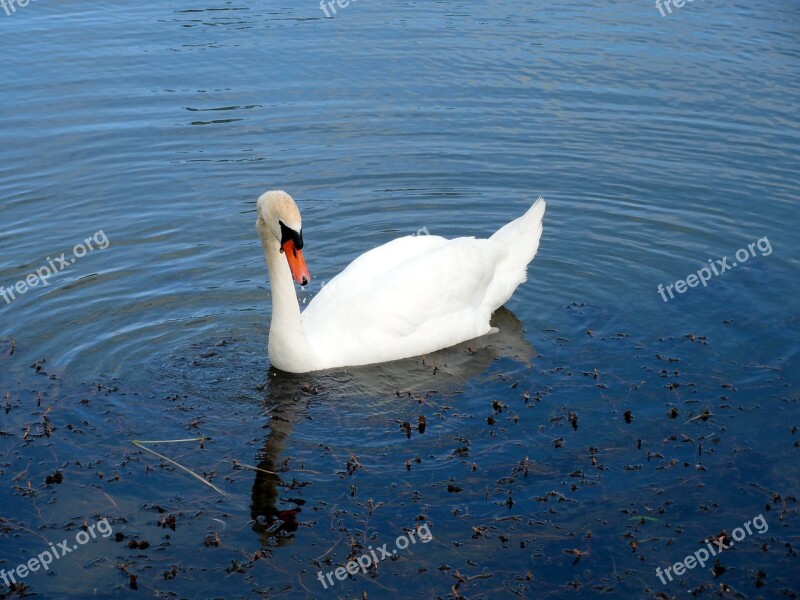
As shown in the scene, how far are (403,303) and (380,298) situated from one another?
9.0 inches

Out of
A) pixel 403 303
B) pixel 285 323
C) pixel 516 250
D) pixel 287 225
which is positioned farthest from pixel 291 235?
pixel 516 250

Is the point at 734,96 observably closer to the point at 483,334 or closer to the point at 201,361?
the point at 483,334

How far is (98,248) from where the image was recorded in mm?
12953

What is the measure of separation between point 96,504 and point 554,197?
7931 millimetres

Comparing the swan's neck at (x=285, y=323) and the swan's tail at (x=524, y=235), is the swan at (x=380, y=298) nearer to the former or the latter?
the swan's neck at (x=285, y=323)

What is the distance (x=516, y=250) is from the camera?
1179 centimetres

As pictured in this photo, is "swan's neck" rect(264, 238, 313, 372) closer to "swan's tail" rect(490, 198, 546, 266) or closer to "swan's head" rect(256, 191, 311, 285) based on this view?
"swan's head" rect(256, 191, 311, 285)

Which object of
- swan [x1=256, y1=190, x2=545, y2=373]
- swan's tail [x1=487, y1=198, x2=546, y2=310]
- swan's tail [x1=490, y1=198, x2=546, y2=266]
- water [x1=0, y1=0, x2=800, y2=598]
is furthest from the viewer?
swan's tail [x1=490, y1=198, x2=546, y2=266]

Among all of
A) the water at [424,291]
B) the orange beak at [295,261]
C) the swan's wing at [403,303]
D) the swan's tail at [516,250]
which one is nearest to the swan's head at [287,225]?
the orange beak at [295,261]

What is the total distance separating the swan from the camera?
9953mm

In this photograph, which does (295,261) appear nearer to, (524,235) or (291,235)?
(291,235)

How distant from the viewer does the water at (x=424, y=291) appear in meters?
7.74

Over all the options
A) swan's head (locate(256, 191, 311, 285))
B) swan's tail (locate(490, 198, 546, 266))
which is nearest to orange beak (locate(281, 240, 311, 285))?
swan's head (locate(256, 191, 311, 285))

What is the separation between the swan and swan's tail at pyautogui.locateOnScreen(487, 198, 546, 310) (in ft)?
0.07
